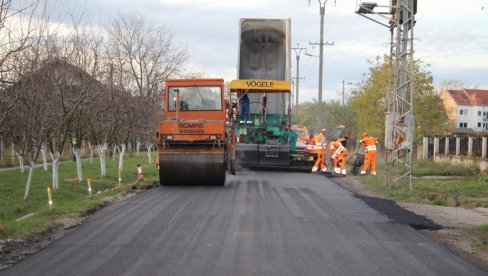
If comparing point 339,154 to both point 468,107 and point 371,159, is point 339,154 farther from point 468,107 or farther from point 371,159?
point 468,107

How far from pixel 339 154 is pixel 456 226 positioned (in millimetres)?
12813

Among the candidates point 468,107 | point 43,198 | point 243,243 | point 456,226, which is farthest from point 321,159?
point 468,107

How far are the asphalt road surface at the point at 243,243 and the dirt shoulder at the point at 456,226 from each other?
336 millimetres

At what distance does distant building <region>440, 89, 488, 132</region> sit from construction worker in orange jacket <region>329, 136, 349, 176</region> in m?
76.2

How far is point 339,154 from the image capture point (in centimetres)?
2406

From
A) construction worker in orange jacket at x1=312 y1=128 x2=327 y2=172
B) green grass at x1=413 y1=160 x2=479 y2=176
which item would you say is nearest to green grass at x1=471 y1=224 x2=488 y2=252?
green grass at x1=413 y1=160 x2=479 y2=176

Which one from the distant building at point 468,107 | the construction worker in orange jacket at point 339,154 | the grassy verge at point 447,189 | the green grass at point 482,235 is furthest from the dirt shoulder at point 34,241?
the distant building at point 468,107

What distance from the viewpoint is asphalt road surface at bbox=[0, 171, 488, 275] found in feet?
23.5

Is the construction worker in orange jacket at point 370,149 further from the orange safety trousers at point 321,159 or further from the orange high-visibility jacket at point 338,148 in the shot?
the orange safety trousers at point 321,159

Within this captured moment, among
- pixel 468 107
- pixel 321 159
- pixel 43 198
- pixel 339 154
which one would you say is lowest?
pixel 43 198

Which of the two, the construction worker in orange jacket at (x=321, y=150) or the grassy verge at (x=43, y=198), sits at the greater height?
the construction worker in orange jacket at (x=321, y=150)

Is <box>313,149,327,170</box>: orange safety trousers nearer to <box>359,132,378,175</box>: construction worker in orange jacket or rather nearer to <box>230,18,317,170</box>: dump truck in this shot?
<box>230,18,317,170</box>: dump truck

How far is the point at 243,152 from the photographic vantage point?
24.3m

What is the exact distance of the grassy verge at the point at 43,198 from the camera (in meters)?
10.5
